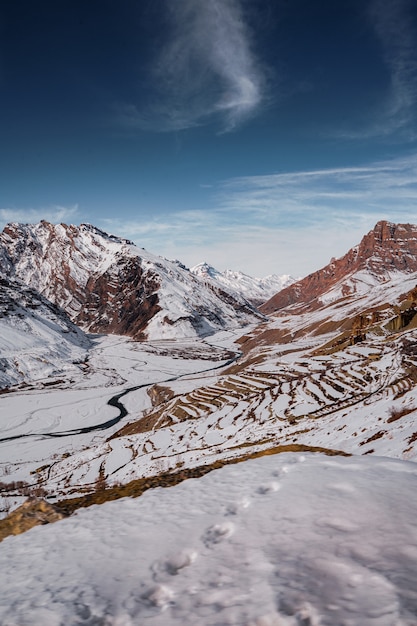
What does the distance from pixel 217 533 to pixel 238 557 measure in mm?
1262

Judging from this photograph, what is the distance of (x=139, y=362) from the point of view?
18400cm

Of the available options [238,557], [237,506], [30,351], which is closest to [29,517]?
[237,506]

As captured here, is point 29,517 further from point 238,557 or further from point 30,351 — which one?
point 30,351

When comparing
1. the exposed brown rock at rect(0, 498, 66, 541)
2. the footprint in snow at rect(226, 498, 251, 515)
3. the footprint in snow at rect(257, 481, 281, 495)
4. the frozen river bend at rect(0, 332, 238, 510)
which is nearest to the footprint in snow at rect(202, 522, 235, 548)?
the footprint in snow at rect(226, 498, 251, 515)

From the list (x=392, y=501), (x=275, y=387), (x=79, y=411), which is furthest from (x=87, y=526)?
(x=79, y=411)

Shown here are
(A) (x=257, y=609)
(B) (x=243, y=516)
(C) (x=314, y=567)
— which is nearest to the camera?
(A) (x=257, y=609)

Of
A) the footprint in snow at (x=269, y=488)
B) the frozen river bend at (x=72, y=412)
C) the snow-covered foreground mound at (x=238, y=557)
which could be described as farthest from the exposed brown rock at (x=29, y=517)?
the frozen river bend at (x=72, y=412)

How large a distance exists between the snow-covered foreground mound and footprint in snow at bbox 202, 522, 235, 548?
0.04 meters

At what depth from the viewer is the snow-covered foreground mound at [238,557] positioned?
4730 mm

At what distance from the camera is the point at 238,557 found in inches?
245

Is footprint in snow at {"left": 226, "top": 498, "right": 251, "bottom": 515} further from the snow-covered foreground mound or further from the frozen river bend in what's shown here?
the frozen river bend

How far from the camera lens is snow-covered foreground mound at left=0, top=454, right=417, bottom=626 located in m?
4.73

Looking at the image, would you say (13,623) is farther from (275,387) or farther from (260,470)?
(275,387)

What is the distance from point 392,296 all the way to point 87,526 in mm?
177575
